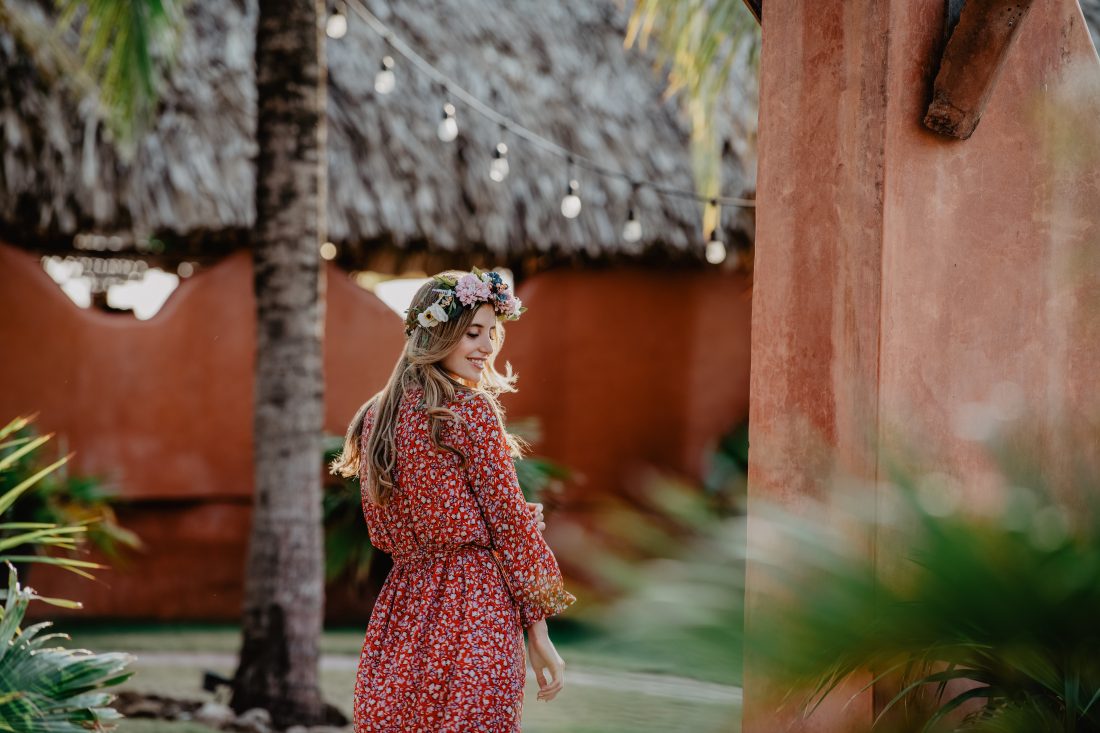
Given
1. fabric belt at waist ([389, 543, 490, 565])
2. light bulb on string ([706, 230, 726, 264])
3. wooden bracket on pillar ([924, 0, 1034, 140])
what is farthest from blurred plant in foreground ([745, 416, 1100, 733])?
light bulb on string ([706, 230, 726, 264])

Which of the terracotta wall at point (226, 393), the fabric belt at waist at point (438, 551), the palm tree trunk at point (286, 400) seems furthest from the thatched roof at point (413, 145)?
the fabric belt at waist at point (438, 551)

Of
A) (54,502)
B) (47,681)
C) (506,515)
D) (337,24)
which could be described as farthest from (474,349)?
(337,24)

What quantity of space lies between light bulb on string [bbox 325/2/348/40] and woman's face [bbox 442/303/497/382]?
5224 mm

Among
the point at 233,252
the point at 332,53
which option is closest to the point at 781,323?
the point at 233,252

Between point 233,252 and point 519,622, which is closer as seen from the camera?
point 519,622

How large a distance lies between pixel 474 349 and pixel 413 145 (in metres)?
5.74

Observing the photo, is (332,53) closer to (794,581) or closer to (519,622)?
(519,622)

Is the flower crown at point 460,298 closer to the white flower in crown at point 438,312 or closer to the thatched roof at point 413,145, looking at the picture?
the white flower in crown at point 438,312

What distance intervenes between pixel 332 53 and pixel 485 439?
6523 millimetres

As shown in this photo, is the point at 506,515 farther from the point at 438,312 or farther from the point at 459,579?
the point at 438,312

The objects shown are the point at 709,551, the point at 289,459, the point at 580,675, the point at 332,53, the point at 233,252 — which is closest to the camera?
the point at 709,551

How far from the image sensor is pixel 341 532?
26.1ft

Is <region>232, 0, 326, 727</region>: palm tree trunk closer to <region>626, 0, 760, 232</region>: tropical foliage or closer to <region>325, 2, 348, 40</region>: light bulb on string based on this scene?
<region>626, 0, 760, 232</region>: tropical foliage

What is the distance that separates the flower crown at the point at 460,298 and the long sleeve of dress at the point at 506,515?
25cm
